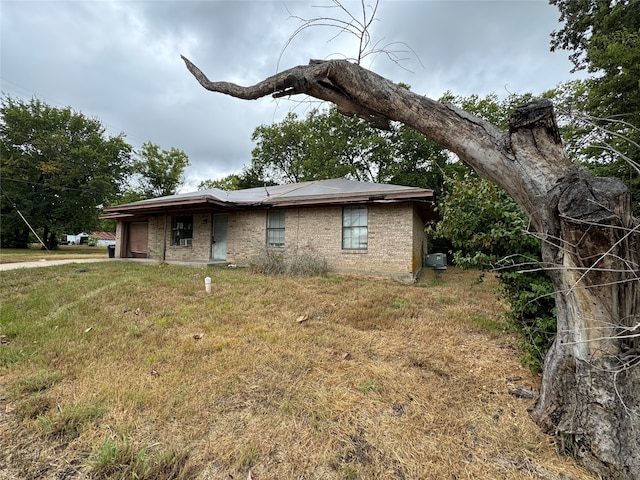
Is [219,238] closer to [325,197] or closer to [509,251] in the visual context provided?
[325,197]

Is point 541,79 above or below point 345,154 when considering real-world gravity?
below

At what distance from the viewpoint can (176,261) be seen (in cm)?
1188

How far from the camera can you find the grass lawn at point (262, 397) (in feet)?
5.32

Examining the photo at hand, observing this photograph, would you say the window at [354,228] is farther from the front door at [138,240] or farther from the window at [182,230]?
the front door at [138,240]

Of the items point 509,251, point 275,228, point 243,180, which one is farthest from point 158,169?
point 509,251

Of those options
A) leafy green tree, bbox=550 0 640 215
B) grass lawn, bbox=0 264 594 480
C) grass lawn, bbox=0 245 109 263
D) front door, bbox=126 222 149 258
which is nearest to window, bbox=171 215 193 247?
front door, bbox=126 222 149 258

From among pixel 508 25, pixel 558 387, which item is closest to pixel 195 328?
pixel 558 387

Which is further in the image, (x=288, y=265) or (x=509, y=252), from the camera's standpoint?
(x=288, y=265)

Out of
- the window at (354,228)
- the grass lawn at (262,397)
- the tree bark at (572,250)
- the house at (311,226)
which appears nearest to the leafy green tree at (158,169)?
the house at (311,226)

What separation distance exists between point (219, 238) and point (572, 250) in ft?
40.1

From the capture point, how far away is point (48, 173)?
22.2 m

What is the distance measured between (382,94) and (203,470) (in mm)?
2651

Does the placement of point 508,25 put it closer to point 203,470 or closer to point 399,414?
point 399,414

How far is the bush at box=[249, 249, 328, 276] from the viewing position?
8.85m
